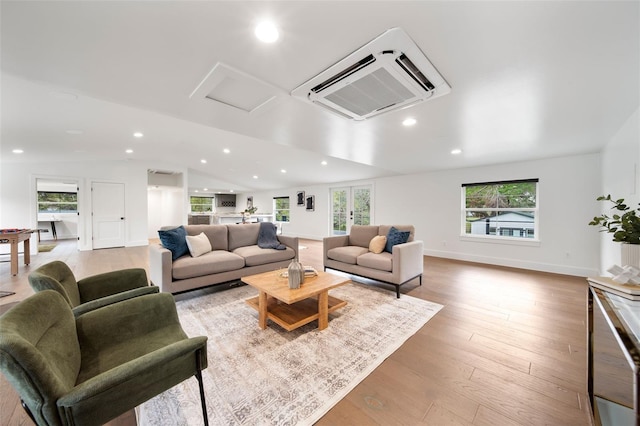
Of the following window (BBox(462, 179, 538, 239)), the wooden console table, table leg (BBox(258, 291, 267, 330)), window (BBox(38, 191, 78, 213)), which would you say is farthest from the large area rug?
window (BBox(38, 191, 78, 213))

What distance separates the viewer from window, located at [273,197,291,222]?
9805mm

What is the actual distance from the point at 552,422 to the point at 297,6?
8.53 feet

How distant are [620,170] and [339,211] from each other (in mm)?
6006

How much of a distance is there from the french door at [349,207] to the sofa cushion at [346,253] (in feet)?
11.0

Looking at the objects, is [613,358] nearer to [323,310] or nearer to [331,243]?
[323,310]

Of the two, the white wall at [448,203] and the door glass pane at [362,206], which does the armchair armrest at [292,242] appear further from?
the door glass pane at [362,206]

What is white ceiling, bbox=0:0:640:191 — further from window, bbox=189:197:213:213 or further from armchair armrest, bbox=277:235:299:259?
window, bbox=189:197:213:213

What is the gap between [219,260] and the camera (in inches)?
122

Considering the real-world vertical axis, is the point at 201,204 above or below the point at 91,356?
above

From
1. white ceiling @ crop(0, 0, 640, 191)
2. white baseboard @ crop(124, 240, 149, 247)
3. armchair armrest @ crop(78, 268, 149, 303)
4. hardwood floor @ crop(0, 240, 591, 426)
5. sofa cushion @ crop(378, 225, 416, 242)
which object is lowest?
hardwood floor @ crop(0, 240, 591, 426)

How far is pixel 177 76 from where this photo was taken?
5.77ft

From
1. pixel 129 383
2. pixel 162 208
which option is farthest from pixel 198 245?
pixel 162 208

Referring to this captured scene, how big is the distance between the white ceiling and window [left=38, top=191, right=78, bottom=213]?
294 inches

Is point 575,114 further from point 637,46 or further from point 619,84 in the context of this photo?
point 637,46
